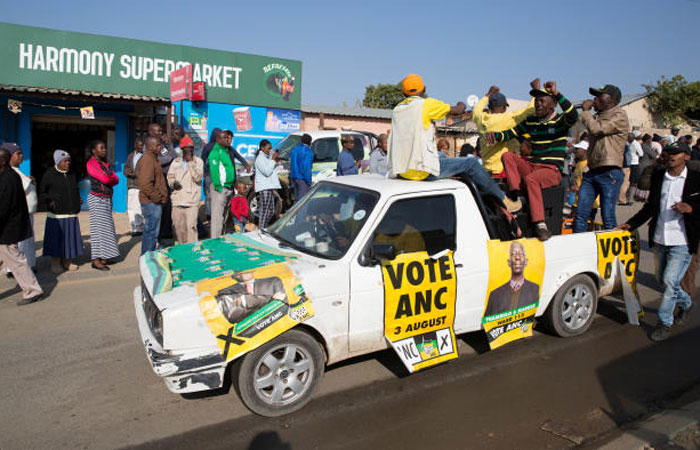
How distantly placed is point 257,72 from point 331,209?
13229 mm

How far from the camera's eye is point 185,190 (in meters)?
8.77

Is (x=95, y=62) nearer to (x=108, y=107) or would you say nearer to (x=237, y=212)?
(x=108, y=107)

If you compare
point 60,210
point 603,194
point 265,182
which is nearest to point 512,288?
point 603,194

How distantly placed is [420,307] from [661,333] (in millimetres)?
3044

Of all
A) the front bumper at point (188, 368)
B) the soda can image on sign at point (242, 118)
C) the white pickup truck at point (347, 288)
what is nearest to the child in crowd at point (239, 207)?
the white pickup truck at point (347, 288)

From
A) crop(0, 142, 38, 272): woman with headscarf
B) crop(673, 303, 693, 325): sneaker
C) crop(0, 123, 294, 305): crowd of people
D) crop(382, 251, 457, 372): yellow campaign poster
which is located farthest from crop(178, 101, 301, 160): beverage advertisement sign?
crop(673, 303, 693, 325): sneaker

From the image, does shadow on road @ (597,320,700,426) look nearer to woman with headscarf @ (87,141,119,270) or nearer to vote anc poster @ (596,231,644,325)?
vote anc poster @ (596,231,644,325)

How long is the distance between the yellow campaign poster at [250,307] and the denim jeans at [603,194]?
4175 millimetres

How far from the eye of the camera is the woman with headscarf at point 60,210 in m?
7.68

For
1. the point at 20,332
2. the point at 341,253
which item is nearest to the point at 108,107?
the point at 20,332

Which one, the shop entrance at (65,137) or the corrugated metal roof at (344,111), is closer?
the shop entrance at (65,137)

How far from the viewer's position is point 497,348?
5.27 m

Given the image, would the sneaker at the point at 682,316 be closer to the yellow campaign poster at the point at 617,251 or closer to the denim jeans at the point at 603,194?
the yellow campaign poster at the point at 617,251

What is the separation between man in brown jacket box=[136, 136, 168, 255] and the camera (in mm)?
8203
